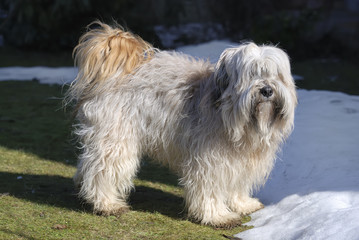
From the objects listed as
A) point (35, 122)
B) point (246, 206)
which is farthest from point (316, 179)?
point (35, 122)

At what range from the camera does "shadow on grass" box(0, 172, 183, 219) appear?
4348mm

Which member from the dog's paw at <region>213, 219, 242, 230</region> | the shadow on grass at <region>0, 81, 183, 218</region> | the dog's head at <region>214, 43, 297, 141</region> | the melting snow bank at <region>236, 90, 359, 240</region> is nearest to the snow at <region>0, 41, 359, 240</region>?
the melting snow bank at <region>236, 90, 359, 240</region>

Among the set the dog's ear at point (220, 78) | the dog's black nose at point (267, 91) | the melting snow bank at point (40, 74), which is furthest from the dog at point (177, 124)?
the melting snow bank at point (40, 74)

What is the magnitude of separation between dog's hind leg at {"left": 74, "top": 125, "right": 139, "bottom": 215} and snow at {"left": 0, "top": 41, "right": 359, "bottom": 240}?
3.22 feet

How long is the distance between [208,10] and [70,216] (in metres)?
9.86

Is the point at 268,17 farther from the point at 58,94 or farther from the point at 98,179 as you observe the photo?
the point at 98,179

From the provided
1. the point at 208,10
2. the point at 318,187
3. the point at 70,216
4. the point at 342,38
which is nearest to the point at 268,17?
the point at 342,38

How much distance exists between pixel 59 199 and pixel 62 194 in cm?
13

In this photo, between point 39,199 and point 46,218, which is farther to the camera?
point 39,199

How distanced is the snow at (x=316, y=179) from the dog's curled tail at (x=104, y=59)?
0.86 m

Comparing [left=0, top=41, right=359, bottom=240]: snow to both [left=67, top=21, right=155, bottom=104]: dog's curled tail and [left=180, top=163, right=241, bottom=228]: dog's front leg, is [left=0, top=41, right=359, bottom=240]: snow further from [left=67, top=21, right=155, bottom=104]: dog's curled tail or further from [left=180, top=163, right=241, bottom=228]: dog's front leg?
[left=67, top=21, right=155, bottom=104]: dog's curled tail

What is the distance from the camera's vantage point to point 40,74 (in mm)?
10047

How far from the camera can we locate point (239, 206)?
4.23m

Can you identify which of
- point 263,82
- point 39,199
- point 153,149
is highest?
point 263,82
